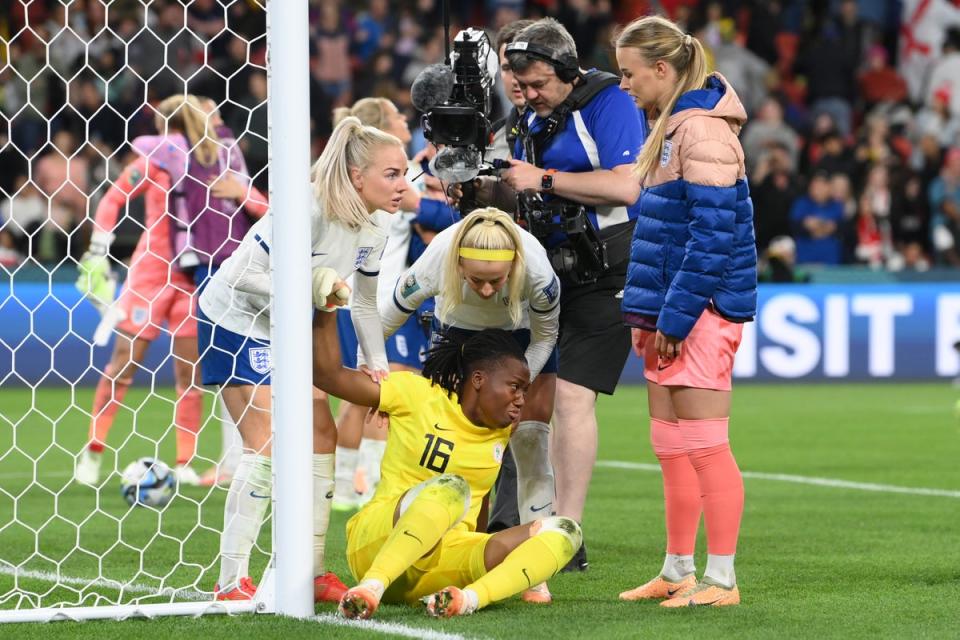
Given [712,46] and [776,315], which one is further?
[712,46]

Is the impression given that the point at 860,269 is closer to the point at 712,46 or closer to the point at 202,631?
the point at 712,46

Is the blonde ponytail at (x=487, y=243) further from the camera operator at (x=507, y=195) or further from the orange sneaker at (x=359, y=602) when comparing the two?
the orange sneaker at (x=359, y=602)

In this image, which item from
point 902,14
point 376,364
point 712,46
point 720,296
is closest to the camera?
point 720,296

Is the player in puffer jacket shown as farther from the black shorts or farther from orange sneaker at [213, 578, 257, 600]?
orange sneaker at [213, 578, 257, 600]

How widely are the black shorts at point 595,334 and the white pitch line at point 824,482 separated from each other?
9.82 feet

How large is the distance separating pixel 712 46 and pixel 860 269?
16.4 ft

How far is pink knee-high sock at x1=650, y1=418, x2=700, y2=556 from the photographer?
17.5 ft

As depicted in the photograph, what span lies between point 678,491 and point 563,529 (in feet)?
2.01

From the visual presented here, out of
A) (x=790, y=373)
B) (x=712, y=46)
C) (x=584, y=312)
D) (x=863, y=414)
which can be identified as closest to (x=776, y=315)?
(x=790, y=373)

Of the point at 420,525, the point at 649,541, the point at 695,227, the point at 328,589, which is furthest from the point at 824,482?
the point at 420,525

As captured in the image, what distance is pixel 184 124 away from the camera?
8.82m

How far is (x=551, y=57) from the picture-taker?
592 centimetres

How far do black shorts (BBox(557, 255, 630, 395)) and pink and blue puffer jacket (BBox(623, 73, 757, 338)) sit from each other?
0.74 meters

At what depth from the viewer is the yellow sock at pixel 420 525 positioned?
4.77m
